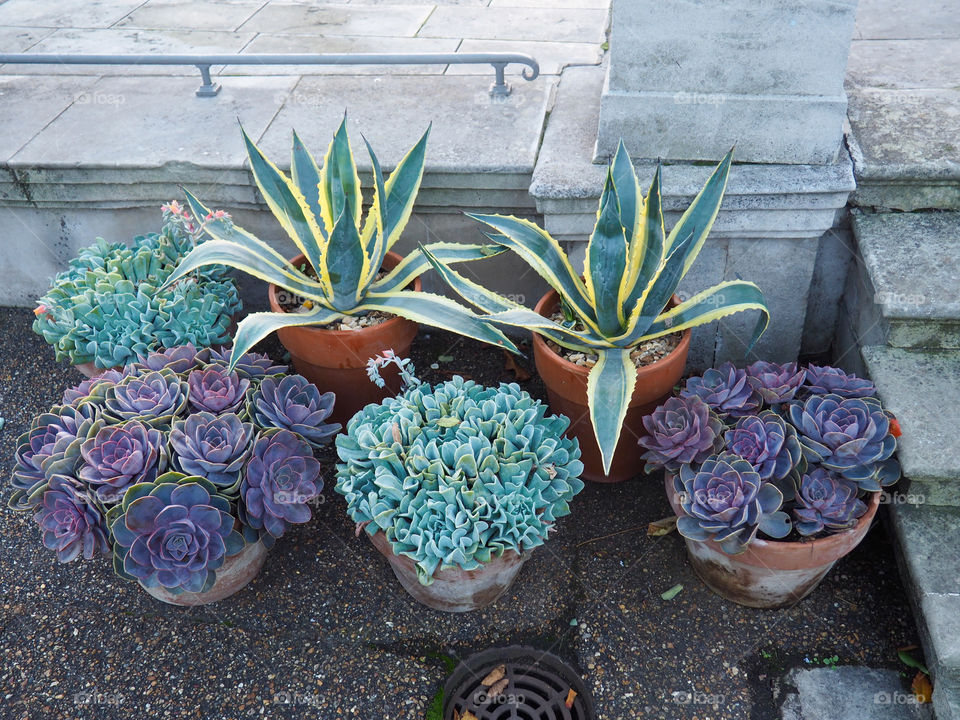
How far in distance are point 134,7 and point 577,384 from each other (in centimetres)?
324

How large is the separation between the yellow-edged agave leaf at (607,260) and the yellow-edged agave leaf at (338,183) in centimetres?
70

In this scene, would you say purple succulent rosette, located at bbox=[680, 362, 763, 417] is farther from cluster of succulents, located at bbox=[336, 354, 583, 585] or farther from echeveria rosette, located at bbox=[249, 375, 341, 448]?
echeveria rosette, located at bbox=[249, 375, 341, 448]

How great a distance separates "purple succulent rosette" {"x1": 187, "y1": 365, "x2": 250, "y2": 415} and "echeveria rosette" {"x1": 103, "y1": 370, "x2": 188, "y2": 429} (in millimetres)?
31

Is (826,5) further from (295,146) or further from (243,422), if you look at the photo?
(243,422)

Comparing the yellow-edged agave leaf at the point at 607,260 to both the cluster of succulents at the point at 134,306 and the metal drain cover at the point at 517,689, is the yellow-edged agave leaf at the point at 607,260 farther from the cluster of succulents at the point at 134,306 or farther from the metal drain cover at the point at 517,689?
the cluster of succulents at the point at 134,306

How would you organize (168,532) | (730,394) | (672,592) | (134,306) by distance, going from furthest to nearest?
(134,306) → (672,592) → (730,394) → (168,532)

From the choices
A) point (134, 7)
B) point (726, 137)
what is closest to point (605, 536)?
point (726, 137)

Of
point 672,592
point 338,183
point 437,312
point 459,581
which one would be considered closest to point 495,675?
point 459,581

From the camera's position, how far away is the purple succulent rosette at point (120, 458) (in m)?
1.93

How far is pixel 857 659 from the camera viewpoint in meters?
2.03

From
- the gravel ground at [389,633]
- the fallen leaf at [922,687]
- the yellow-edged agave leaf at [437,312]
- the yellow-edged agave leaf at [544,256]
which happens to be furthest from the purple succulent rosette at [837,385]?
the yellow-edged agave leaf at [437,312]

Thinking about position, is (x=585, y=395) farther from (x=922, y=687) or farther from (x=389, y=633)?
(x=922, y=687)

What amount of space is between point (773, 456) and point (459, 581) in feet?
2.83

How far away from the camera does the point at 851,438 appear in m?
1.96
